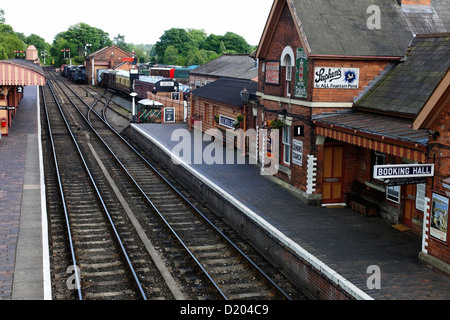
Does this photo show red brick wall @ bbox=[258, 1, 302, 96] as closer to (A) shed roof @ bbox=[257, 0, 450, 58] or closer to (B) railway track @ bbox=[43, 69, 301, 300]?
(A) shed roof @ bbox=[257, 0, 450, 58]

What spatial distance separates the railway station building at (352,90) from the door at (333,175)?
0.03 meters

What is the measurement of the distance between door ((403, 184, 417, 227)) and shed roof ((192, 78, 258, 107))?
37.5 ft

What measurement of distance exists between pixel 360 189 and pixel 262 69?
23.0 feet

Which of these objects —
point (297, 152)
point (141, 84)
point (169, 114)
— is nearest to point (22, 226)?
point (297, 152)

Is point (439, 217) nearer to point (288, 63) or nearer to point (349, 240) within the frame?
point (349, 240)

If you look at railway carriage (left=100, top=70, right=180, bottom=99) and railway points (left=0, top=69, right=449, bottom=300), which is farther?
A: railway carriage (left=100, top=70, right=180, bottom=99)

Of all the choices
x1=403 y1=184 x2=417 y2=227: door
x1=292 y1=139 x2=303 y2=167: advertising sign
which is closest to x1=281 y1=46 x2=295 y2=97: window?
x1=292 y1=139 x2=303 y2=167: advertising sign

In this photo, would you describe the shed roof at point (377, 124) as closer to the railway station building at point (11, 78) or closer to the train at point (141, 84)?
the railway station building at point (11, 78)

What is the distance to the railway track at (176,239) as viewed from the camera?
1184cm

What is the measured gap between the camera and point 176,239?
585 inches

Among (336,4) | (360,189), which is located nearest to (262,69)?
(336,4)

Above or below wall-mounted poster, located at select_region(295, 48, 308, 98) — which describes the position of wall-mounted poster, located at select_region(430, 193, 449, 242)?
below

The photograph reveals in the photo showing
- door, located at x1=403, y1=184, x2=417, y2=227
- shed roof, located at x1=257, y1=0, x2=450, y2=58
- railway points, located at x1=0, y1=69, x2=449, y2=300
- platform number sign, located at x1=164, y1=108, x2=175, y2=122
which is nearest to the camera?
railway points, located at x1=0, y1=69, x2=449, y2=300

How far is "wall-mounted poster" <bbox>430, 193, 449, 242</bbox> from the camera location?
11.2 metres
